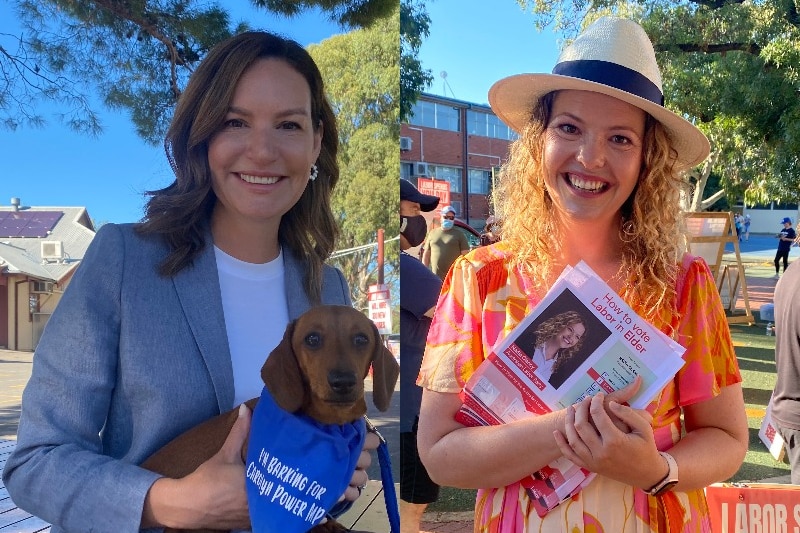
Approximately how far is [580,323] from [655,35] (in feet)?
6.52

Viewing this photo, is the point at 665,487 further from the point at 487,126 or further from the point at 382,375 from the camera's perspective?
the point at 487,126

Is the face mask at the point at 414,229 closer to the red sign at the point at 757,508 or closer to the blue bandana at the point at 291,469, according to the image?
the blue bandana at the point at 291,469

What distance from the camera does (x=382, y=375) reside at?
1317 millimetres

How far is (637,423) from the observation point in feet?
4.03

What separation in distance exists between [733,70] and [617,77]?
1953 mm

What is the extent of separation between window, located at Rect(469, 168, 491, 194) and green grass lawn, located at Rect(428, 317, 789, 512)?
10.1 feet

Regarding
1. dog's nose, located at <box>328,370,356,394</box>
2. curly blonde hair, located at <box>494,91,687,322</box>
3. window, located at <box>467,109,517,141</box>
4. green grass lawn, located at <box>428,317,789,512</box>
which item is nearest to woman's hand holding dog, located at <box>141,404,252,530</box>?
dog's nose, located at <box>328,370,356,394</box>

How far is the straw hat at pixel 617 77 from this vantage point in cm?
146

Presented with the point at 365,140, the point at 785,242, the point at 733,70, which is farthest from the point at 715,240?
the point at 365,140

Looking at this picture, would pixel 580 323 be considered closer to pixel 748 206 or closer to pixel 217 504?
pixel 217 504

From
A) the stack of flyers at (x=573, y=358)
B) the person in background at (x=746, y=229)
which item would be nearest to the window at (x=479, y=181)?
the stack of flyers at (x=573, y=358)

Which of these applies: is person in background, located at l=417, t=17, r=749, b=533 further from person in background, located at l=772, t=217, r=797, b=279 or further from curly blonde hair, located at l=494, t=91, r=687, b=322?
person in background, located at l=772, t=217, r=797, b=279

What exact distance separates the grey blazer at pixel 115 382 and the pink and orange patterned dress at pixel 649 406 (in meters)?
0.50

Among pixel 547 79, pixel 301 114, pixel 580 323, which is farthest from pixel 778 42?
pixel 301 114
